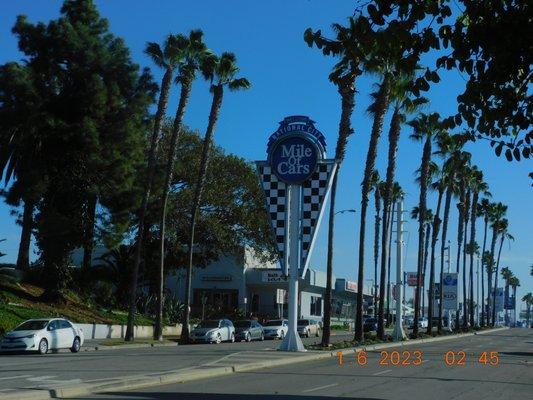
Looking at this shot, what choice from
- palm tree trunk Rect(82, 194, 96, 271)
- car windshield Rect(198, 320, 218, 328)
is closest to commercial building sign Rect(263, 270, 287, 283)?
car windshield Rect(198, 320, 218, 328)

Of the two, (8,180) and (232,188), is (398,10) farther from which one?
(232,188)

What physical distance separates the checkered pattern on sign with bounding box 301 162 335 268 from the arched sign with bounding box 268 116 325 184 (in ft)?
1.13

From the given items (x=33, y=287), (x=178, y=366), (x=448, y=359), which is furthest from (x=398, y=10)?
(x=33, y=287)

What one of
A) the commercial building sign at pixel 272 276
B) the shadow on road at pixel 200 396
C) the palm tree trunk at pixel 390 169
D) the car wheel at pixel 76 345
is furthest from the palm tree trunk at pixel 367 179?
the commercial building sign at pixel 272 276

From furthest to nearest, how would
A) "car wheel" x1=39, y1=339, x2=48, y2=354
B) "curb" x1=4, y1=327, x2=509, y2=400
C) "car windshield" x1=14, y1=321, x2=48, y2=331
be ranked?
"car windshield" x1=14, y1=321, x2=48, y2=331 < "car wheel" x1=39, y1=339, x2=48, y2=354 < "curb" x1=4, y1=327, x2=509, y2=400

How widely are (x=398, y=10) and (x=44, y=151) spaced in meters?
36.7

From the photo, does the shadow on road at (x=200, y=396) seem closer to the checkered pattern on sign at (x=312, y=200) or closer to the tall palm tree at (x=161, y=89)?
the checkered pattern on sign at (x=312, y=200)

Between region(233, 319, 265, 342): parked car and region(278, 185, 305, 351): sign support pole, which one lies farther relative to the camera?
region(233, 319, 265, 342): parked car

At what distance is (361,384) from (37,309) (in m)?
27.9

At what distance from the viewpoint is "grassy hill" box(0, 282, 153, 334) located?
3678cm

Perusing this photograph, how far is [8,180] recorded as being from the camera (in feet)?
143

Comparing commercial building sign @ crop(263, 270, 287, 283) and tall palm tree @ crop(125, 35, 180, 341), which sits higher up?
tall palm tree @ crop(125, 35, 180, 341)

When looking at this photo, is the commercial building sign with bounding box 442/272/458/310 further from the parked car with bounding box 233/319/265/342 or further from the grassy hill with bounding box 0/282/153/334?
the grassy hill with bounding box 0/282/153/334

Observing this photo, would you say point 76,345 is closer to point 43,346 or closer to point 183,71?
point 43,346
